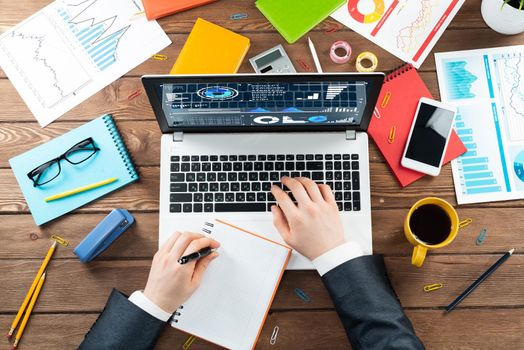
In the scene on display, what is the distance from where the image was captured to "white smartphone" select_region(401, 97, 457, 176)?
116cm

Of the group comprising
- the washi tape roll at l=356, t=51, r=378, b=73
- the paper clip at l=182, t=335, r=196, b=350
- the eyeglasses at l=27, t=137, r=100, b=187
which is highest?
the washi tape roll at l=356, t=51, r=378, b=73

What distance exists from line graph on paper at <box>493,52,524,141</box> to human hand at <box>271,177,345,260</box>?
52 centimetres

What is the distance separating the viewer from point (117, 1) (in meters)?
1.25

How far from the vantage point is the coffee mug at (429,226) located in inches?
41.6

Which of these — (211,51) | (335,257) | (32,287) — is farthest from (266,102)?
(32,287)

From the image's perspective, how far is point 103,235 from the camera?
1.13m

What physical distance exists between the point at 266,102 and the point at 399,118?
374 millimetres

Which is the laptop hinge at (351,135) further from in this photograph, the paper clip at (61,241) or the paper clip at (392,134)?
the paper clip at (61,241)

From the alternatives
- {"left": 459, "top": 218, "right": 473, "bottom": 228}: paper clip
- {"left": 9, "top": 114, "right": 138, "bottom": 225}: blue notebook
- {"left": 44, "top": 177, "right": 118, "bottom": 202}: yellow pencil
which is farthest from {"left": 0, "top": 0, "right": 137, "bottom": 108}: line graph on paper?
{"left": 459, "top": 218, "right": 473, "bottom": 228}: paper clip

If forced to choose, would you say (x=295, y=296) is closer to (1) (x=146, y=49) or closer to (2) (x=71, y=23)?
(1) (x=146, y=49)

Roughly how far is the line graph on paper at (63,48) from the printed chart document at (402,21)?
2.02ft

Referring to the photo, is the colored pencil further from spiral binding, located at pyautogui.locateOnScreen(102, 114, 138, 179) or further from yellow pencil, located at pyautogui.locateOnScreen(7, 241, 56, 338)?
yellow pencil, located at pyautogui.locateOnScreen(7, 241, 56, 338)

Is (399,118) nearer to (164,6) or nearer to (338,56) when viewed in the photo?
(338,56)

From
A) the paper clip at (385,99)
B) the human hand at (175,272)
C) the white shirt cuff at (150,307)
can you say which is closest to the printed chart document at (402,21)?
the paper clip at (385,99)
